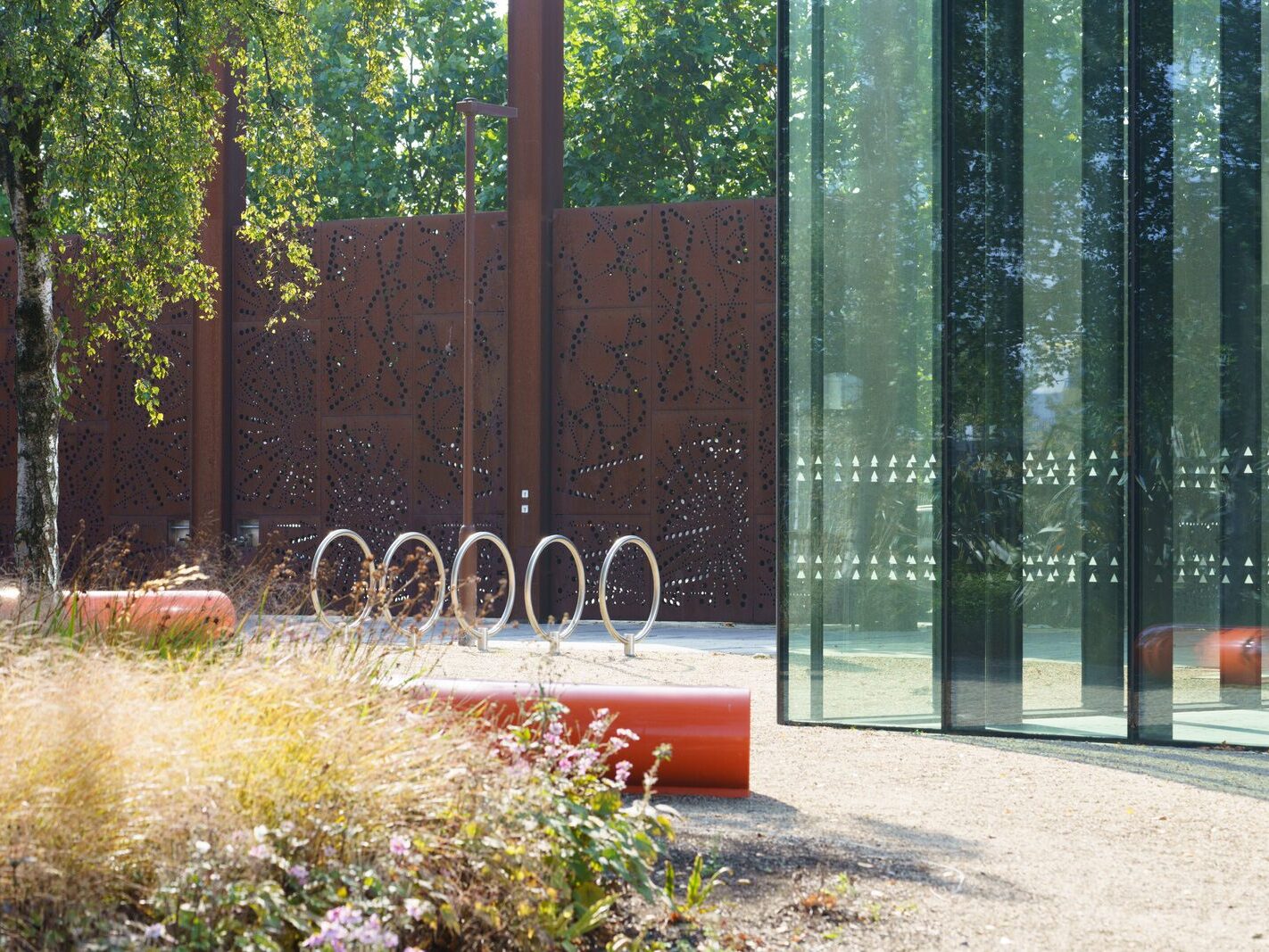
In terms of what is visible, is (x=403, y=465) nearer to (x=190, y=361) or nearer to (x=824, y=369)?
(x=190, y=361)

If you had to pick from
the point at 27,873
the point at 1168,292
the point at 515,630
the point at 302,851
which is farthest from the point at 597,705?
the point at 515,630

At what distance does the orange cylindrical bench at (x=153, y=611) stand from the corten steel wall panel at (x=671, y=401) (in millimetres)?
7119

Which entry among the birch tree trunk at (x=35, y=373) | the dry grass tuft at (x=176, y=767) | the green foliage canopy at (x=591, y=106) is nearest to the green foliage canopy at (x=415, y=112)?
the green foliage canopy at (x=591, y=106)

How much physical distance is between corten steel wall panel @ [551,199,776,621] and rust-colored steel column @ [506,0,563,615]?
27 centimetres

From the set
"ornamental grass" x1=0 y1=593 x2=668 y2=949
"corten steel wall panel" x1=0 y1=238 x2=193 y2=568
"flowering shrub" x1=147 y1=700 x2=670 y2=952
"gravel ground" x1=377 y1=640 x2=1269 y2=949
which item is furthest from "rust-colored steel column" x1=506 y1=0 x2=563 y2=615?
"flowering shrub" x1=147 y1=700 x2=670 y2=952

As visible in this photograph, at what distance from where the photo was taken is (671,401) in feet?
57.8

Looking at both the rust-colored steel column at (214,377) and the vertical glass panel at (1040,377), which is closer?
the vertical glass panel at (1040,377)

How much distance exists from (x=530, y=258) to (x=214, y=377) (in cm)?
473

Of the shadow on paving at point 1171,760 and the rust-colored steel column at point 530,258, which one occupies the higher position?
the rust-colored steel column at point 530,258

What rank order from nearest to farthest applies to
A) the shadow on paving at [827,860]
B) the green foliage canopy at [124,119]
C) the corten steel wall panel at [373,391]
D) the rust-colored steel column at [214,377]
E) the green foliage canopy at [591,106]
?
the shadow on paving at [827,860] → the green foliage canopy at [124,119] → the corten steel wall panel at [373,391] → the rust-colored steel column at [214,377] → the green foliage canopy at [591,106]

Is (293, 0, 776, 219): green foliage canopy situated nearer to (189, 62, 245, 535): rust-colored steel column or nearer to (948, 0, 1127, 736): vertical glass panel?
(189, 62, 245, 535): rust-colored steel column

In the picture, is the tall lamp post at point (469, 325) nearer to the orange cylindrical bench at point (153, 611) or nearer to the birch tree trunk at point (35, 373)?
the birch tree trunk at point (35, 373)

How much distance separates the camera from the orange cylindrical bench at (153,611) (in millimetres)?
6473

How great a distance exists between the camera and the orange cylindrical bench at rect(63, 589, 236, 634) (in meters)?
6.47
